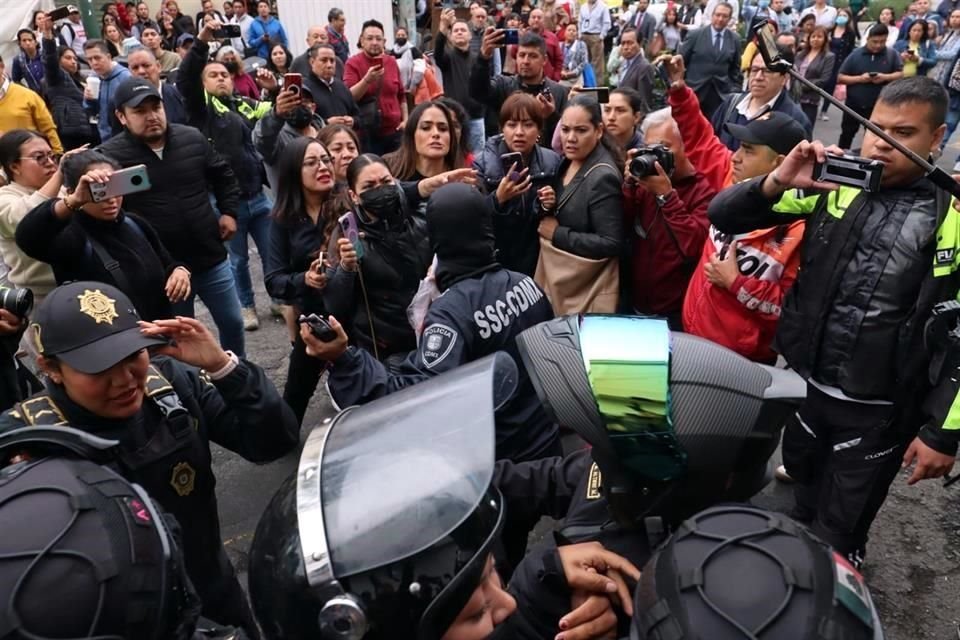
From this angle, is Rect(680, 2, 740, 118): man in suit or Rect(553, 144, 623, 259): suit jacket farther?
Rect(680, 2, 740, 118): man in suit

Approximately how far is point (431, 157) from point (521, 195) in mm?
748

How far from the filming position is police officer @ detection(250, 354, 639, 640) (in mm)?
1197

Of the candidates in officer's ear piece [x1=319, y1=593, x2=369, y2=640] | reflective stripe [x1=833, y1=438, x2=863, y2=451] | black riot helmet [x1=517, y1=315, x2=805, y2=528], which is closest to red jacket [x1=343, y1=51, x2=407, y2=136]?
reflective stripe [x1=833, y1=438, x2=863, y2=451]

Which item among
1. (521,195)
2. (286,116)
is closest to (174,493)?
(521,195)

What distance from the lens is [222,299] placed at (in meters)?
4.38

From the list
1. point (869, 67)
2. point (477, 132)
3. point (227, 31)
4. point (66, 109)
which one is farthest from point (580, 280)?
point (869, 67)

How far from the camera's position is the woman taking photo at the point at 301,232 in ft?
12.2

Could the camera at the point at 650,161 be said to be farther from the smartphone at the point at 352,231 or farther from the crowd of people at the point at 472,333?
the smartphone at the point at 352,231

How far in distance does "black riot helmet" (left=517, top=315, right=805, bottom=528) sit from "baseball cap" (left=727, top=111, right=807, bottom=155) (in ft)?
5.35

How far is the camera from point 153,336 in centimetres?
201

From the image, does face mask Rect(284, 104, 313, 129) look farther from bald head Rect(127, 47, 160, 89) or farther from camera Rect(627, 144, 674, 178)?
camera Rect(627, 144, 674, 178)

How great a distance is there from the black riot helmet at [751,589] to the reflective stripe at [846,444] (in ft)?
5.02

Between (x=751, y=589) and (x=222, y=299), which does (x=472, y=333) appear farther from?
(x=222, y=299)

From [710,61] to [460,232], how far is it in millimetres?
6077
